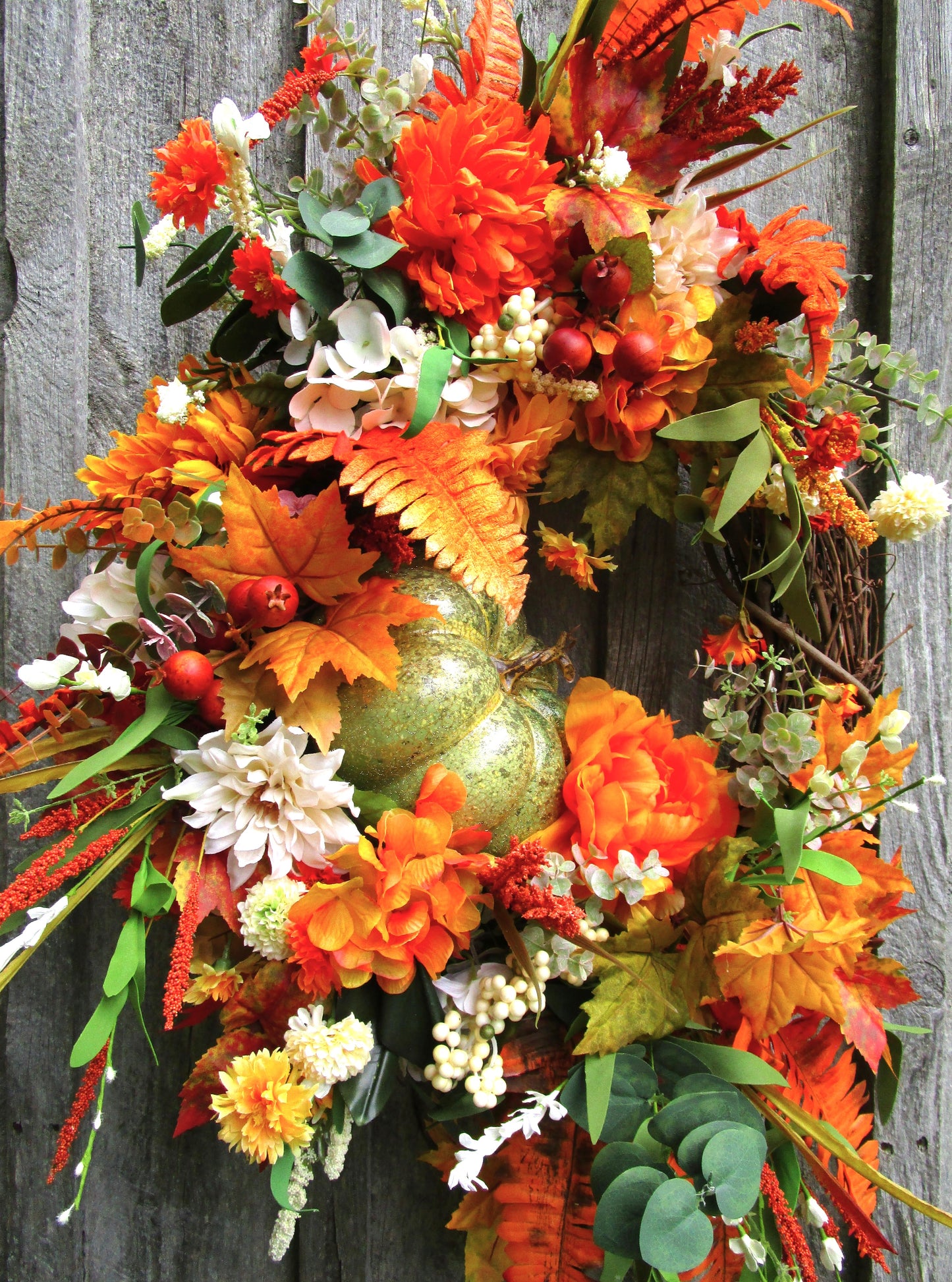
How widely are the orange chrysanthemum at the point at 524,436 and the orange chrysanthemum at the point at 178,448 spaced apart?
0.25 meters

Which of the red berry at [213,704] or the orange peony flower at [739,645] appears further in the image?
the orange peony flower at [739,645]

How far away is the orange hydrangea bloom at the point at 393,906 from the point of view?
0.74 metres

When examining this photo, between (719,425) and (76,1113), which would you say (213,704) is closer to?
(76,1113)

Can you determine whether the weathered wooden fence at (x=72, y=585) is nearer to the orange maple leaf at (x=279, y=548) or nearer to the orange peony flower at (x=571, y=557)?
the orange peony flower at (x=571, y=557)

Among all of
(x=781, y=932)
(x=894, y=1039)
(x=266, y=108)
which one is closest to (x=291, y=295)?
(x=266, y=108)

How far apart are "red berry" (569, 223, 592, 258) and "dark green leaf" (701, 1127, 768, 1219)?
2.81 ft

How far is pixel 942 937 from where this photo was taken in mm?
1084

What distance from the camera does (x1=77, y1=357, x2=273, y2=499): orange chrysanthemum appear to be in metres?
0.83

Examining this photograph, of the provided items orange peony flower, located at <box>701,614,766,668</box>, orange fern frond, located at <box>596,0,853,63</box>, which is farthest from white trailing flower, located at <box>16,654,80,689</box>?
orange fern frond, located at <box>596,0,853,63</box>

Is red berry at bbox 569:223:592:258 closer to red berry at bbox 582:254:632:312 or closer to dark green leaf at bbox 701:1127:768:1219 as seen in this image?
red berry at bbox 582:254:632:312

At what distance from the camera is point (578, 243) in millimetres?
860

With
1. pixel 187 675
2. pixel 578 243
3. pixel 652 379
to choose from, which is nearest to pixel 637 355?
pixel 652 379

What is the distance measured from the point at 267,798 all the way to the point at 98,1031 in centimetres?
24

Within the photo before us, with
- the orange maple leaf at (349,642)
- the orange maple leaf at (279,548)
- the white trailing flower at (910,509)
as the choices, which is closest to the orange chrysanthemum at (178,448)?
the orange maple leaf at (279,548)
